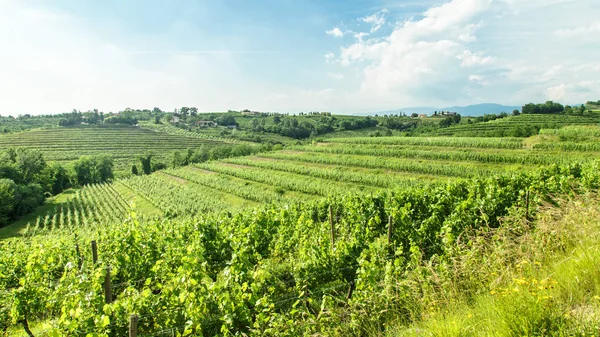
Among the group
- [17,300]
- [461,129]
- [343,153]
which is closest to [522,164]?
[343,153]

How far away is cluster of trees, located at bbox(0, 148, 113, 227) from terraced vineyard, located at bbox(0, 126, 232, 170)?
32.1 ft

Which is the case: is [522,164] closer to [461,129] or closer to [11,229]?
[461,129]

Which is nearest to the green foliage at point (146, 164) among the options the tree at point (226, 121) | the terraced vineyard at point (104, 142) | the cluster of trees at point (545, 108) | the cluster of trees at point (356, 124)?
the terraced vineyard at point (104, 142)

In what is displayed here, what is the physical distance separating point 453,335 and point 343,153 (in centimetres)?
5834

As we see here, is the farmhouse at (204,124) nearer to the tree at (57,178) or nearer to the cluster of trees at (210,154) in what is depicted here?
the cluster of trees at (210,154)

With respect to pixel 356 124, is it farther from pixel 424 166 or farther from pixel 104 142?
pixel 104 142

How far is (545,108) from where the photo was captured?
8325 centimetres

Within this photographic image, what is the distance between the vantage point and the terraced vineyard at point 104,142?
92.4 meters

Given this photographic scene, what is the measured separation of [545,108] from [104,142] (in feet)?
452

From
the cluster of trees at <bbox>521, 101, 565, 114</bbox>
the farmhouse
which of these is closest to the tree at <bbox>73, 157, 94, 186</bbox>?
the farmhouse

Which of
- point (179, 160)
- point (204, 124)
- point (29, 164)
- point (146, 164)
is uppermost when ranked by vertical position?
point (204, 124)

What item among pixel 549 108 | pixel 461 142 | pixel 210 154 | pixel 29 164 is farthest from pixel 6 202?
pixel 549 108

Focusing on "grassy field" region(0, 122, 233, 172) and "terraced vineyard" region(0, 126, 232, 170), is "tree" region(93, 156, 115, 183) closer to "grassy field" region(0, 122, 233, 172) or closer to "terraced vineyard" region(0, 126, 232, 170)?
"grassy field" region(0, 122, 233, 172)

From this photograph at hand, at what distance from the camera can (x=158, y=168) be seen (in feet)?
283
